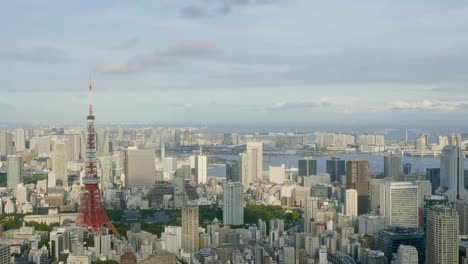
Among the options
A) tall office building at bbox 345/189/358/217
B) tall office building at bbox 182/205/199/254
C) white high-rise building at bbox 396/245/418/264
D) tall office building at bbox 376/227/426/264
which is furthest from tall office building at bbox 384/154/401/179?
white high-rise building at bbox 396/245/418/264

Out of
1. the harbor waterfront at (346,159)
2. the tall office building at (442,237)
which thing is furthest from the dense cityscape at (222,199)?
the harbor waterfront at (346,159)

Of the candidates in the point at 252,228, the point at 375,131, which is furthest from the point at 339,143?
the point at 252,228

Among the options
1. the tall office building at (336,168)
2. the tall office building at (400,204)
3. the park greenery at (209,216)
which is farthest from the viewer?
the tall office building at (336,168)

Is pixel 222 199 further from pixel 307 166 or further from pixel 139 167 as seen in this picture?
pixel 307 166

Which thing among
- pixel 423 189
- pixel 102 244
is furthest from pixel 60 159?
pixel 423 189

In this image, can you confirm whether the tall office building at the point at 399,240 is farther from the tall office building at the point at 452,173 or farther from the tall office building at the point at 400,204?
the tall office building at the point at 452,173

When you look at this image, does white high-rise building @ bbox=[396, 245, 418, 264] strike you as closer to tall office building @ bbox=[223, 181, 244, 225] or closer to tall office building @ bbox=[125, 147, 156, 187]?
tall office building @ bbox=[223, 181, 244, 225]
